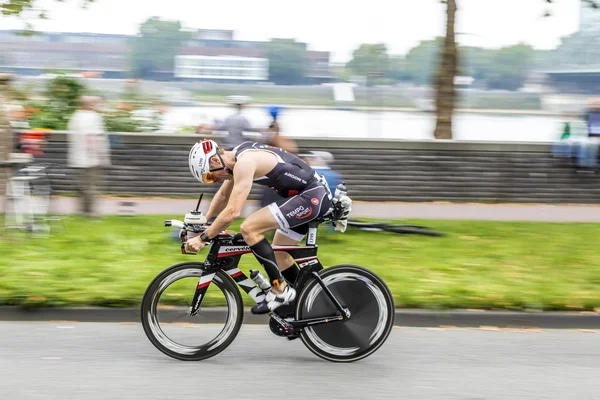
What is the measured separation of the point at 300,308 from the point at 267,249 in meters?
0.50

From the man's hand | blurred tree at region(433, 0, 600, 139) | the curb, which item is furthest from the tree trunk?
the man's hand

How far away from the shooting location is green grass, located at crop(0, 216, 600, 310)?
753cm

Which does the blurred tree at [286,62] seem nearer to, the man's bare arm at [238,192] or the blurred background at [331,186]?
the blurred background at [331,186]

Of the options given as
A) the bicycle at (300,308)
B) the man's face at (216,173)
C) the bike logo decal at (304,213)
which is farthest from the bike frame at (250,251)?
the man's face at (216,173)

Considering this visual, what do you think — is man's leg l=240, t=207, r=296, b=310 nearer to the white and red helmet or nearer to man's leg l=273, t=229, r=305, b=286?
man's leg l=273, t=229, r=305, b=286

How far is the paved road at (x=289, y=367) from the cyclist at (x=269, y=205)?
588mm

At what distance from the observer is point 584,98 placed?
16125 mm

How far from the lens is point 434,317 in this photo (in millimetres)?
7234

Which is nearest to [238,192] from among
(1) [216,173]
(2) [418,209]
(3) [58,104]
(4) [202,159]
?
(1) [216,173]

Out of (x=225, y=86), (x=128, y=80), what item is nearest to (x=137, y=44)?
(x=128, y=80)

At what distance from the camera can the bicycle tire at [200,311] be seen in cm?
597

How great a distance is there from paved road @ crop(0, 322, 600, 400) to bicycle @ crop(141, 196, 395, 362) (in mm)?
132

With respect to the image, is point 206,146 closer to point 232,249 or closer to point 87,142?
point 232,249

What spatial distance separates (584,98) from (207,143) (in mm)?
12177
